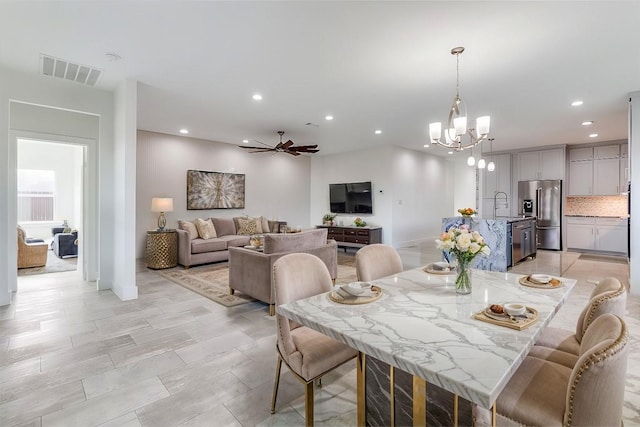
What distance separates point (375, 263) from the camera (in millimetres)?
2482

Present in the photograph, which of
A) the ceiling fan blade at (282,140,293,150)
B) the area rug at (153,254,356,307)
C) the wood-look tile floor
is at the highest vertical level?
the ceiling fan blade at (282,140,293,150)

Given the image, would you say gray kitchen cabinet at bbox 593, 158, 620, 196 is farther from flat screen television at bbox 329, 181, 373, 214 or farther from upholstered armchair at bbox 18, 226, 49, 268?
upholstered armchair at bbox 18, 226, 49, 268

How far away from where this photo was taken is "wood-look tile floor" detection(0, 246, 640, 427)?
1882mm

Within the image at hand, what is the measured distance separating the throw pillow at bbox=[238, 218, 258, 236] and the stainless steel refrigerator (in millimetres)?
6908

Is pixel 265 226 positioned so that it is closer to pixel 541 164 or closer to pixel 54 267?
pixel 54 267

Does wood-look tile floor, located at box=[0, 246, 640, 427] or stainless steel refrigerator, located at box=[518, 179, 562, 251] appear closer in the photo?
wood-look tile floor, located at box=[0, 246, 640, 427]

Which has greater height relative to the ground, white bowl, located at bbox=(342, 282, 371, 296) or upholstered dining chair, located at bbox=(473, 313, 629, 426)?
white bowl, located at bbox=(342, 282, 371, 296)

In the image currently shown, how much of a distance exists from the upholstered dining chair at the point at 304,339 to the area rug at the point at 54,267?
5825 mm

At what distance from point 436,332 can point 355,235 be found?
22.3 feet

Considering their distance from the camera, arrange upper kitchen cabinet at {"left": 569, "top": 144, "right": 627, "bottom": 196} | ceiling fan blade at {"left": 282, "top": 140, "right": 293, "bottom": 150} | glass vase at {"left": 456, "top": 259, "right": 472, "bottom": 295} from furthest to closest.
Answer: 1. upper kitchen cabinet at {"left": 569, "top": 144, "right": 627, "bottom": 196}
2. ceiling fan blade at {"left": 282, "top": 140, "right": 293, "bottom": 150}
3. glass vase at {"left": 456, "top": 259, "right": 472, "bottom": 295}

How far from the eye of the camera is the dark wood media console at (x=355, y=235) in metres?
7.87

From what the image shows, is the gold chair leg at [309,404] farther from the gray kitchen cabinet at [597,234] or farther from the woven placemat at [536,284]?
the gray kitchen cabinet at [597,234]

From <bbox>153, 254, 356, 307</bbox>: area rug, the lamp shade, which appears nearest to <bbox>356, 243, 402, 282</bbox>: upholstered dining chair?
Answer: <bbox>153, 254, 356, 307</bbox>: area rug

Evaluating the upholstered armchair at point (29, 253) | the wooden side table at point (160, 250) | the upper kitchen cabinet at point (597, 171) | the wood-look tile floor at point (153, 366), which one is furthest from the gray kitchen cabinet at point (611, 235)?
the upholstered armchair at point (29, 253)
